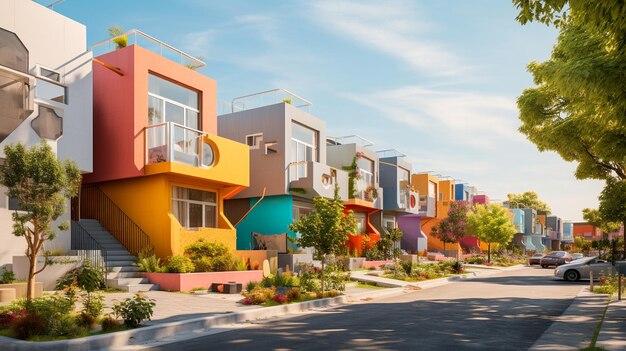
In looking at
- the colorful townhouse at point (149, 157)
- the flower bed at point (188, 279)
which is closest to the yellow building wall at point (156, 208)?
the colorful townhouse at point (149, 157)

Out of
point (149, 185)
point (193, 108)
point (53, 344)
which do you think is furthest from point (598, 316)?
point (193, 108)

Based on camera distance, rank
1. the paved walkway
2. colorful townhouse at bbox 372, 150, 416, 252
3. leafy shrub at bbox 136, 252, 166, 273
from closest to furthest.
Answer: the paved walkway
leafy shrub at bbox 136, 252, 166, 273
colorful townhouse at bbox 372, 150, 416, 252

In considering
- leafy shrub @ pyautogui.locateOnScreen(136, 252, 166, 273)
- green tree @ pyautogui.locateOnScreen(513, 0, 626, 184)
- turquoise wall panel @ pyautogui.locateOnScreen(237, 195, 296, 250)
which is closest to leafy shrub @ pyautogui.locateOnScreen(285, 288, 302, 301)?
leafy shrub @ pyautogui.locateOnScreen(136, 252, 166, 273)

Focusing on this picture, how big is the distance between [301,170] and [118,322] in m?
19.7

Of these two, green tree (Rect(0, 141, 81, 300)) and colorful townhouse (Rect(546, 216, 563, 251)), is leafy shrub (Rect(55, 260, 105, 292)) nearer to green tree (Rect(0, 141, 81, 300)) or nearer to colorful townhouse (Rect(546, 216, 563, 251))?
green tree (Rect(0, 141, 81, 300))

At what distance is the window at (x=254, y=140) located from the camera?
28.9 m

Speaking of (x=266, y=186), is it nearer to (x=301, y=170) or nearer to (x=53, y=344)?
(x=301, y=170)

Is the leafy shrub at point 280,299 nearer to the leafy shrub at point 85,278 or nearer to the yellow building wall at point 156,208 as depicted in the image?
the leafy shrub at point 85,278

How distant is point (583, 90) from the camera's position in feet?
42.3

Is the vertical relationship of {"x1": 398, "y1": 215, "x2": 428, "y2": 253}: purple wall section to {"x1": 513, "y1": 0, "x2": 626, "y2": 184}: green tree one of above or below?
below

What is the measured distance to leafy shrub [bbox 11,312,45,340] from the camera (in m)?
8.97

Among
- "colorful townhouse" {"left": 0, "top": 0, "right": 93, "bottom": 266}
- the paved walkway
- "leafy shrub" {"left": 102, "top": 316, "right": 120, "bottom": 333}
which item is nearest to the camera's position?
"leafy shrub" {"left": 102, "top": 316, "right": 120, "bottom": 333}

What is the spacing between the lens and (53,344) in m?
8.52

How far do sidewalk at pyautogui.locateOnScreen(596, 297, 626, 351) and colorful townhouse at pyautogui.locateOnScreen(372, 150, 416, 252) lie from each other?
84.1ft
